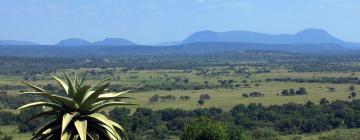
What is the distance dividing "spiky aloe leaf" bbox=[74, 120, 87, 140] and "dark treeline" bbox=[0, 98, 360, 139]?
55316 mm

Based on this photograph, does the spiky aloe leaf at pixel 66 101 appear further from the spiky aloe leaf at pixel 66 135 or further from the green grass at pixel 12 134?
the green grass at pixel 12 134

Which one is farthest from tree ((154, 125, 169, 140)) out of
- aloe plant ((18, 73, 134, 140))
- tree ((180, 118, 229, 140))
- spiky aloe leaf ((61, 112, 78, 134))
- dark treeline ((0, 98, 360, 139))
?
spiky aloe leaf ((61, 112, 78, 134))

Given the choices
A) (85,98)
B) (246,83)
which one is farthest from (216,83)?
(85,98)

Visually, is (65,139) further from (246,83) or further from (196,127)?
(246,83)

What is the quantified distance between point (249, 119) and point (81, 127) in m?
71.2

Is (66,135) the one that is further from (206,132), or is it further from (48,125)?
(206,132)

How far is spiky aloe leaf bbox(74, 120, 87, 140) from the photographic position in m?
13.4

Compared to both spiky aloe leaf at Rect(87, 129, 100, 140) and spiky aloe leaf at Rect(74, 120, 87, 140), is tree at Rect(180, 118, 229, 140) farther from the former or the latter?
spiky aloe leaf at Rect(74, 120, 87, 140)

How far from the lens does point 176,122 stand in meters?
82.8

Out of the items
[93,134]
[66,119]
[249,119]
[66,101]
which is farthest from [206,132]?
[249,119]

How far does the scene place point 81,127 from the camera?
539 inches

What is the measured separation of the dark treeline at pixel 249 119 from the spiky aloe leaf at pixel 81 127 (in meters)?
55.3

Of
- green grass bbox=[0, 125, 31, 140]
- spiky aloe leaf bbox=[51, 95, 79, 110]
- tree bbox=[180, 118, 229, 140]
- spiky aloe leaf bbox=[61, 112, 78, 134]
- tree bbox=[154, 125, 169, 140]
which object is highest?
spiky aloe leaf bbox=[51, 95, 79, 110]

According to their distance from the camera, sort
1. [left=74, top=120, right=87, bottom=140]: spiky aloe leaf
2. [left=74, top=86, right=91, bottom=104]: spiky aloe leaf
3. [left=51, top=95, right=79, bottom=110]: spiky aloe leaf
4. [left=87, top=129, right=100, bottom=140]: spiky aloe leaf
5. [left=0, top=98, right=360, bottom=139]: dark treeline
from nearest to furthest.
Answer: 1. [left=74, top=120, right=87, bottom=140]: spiky aloe leaf
2. [left=51, top=95, right=79, bottom=110]: spiky aloe leaf
3. [left=74, top=86, right=91, bottom=104]: spiky aloe leaf
4. [left=87, top=129, right=100, bottom=140]: spiky aloe leaf
5. [left=0, top=98, right=360, bottom=139]: dark treeline
